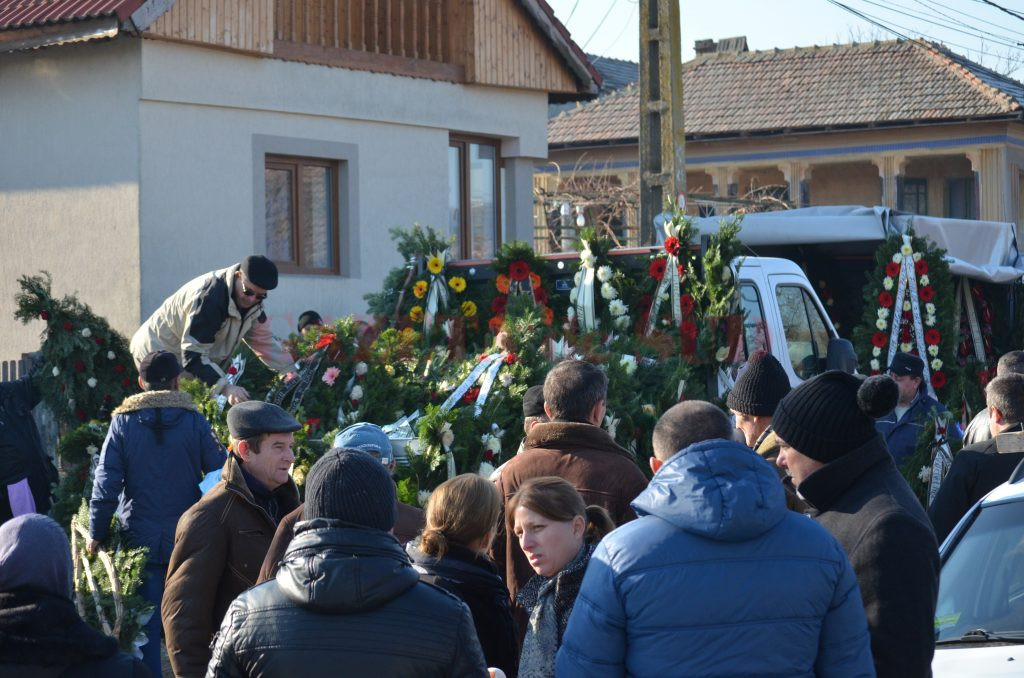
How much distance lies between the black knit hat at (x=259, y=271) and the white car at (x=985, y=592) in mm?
4896

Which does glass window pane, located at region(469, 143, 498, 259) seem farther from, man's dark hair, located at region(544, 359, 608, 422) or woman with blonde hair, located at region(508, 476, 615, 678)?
woman with blonde hair, located at region(508, 476, 615, 678)

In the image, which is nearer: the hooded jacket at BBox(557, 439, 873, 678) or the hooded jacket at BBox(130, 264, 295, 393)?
the hooded jacket at BBox(557, 439, 873, 678)

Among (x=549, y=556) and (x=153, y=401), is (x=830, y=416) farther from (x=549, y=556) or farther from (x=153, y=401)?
(x=153, y=401)

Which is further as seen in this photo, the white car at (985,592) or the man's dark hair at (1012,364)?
the man's dark hair at (1012,364)

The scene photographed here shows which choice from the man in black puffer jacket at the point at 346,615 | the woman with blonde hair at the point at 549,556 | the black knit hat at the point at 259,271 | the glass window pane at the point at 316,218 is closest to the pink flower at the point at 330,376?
the black knit hat at the point at 259,271

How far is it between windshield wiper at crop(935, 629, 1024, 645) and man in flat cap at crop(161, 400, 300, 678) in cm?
243

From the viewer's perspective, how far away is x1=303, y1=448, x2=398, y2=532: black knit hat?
10.5 ft

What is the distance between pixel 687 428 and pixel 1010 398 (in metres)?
2.77

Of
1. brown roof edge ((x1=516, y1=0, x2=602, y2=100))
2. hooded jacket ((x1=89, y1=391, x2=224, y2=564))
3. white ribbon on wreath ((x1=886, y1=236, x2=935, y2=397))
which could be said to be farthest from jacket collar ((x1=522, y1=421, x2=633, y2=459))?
brown roof edge ((x1=516, y1=0, x2=602, y2=100))

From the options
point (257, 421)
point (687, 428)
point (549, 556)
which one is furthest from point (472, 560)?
point (257, 421)

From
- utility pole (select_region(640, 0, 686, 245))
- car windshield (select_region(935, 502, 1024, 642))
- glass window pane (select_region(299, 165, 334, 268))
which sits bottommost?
car windshield (select_region(935, 502, 1024, 642))

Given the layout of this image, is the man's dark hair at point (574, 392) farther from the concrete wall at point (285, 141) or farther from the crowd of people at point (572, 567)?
the concrete wall at point (285, 141)

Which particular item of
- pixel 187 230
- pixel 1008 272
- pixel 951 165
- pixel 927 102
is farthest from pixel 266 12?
pixel 951 165

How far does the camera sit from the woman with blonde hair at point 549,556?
3799 mm
